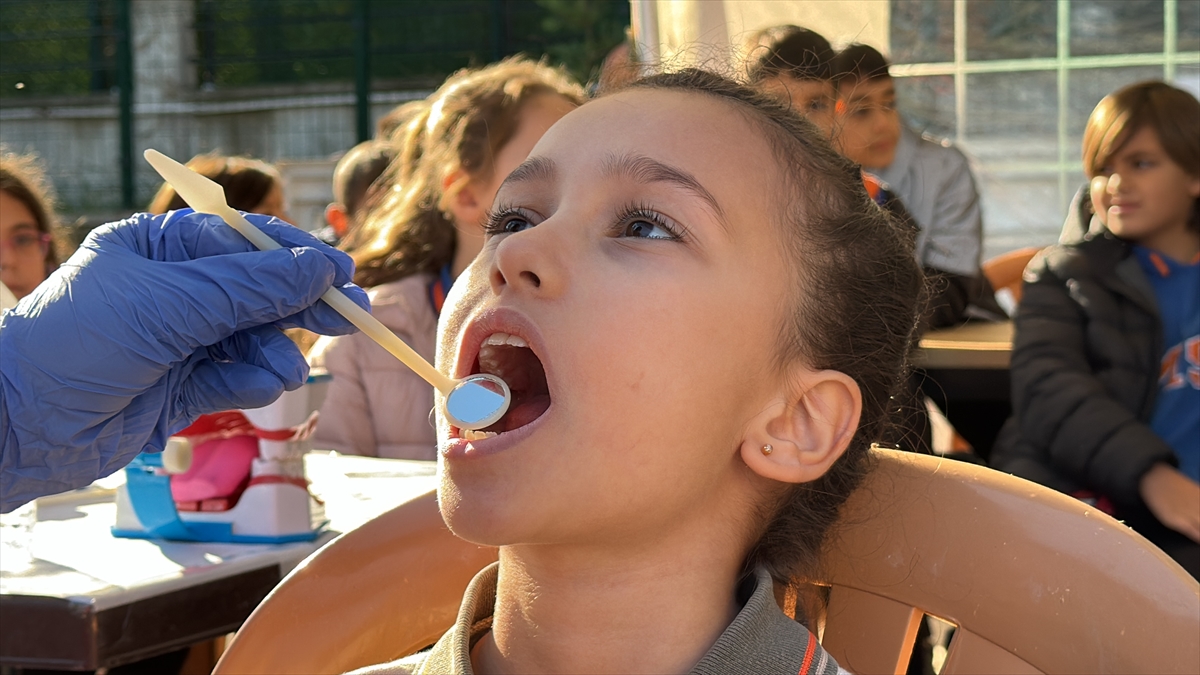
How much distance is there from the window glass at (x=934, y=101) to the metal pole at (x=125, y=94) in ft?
17.6

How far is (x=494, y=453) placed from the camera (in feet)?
3.34

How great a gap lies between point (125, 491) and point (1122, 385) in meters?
2.02

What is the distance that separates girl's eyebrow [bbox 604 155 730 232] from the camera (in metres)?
1.12

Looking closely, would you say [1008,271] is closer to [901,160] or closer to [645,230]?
[901,160]

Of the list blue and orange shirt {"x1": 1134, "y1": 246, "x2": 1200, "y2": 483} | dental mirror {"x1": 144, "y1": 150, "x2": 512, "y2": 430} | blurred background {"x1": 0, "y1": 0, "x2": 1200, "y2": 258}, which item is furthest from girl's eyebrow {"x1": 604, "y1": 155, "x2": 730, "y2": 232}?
blurred background {"x1": 0, "y1": 0, "x2": 1200, "y2": 258}

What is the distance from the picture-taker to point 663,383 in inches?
41.4

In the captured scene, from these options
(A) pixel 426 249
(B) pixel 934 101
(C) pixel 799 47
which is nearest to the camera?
(C) pixel 799 47

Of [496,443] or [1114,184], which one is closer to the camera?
[496,443]

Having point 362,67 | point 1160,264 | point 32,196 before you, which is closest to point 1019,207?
point 1160,264

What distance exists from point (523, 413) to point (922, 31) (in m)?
5.12

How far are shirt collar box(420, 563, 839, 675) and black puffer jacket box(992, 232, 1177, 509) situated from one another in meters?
1.59

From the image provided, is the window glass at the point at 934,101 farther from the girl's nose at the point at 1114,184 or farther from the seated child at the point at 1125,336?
the girl's nose at the point at 1114,184

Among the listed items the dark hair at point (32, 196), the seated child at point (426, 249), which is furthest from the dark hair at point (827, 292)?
the dark hair at point (32, 196)

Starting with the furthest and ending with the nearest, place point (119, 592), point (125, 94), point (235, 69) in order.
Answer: point (235, 69) < point (125, 94) < point (119, 592)
